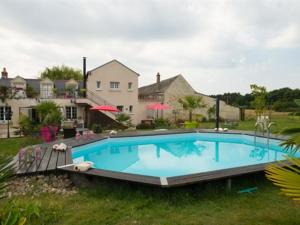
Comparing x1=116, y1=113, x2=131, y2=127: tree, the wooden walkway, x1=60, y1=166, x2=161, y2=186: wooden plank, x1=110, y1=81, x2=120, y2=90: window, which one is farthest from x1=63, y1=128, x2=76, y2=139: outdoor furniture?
x1=110, y1=81, x2=120, y2=90: window

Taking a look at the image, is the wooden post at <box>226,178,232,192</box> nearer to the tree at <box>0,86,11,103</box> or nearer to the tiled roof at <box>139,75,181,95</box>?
the tree at <box>0,86,11,103</box>

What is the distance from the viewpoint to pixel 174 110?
27781 millimetres

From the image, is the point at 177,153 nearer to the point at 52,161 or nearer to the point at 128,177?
the point at 52,161

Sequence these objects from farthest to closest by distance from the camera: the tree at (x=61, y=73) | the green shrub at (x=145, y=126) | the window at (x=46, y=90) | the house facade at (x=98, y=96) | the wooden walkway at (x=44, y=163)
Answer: the tree at (x=61, y=73), the window at (x=46, y=90), the house facade at (x=98, y=96), the green shrub at (x=145, y=126), the wooden walkway at (x=44, y=163)

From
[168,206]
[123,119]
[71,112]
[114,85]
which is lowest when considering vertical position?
[168,206]

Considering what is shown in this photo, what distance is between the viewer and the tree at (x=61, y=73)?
150ft

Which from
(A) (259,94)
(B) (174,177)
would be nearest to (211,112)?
(A) (259,94)

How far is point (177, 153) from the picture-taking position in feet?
41.1

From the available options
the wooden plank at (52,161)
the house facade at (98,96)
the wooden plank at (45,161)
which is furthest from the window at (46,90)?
the wooden plank at (52,161)

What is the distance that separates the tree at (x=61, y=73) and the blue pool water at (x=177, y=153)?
1388 inches

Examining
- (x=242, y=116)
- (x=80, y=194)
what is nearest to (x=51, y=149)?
(x=80, y=194)

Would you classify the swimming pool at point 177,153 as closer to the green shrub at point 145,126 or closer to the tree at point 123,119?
the green shrub at point 145,126

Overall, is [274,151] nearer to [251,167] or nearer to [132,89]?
[251,167]

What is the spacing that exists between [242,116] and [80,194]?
2726cm
